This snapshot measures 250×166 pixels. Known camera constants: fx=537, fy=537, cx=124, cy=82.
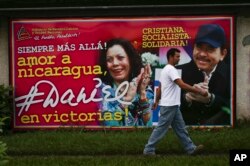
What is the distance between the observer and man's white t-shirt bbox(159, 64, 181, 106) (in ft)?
29.7

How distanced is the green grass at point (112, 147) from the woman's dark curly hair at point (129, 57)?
1.22 meters

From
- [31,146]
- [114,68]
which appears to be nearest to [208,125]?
[114,68]

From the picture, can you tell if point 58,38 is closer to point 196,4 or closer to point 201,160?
point 196,4

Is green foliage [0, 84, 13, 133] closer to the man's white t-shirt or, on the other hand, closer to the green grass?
the green grass

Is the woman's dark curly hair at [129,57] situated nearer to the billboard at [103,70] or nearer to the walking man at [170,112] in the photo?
the billboard at [103,70]

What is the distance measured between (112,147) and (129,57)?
2744mm

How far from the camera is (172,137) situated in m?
10.5

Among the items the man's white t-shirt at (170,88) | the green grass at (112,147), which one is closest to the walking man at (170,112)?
the man's white t-shirt at (170,88)

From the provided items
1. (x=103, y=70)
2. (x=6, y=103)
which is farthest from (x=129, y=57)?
(x=6, y=103)

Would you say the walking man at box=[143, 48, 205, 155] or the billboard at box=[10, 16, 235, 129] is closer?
the walking man at box=[143, 48, 205, 155]

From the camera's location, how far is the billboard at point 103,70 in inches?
462

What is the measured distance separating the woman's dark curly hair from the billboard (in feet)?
0.07

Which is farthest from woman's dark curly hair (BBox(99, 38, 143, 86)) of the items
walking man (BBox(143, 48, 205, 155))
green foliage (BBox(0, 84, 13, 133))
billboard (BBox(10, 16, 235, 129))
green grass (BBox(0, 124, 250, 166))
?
walking man (BBox(143, 48, 205, 155))

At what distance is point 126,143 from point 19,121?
3.10 meters
